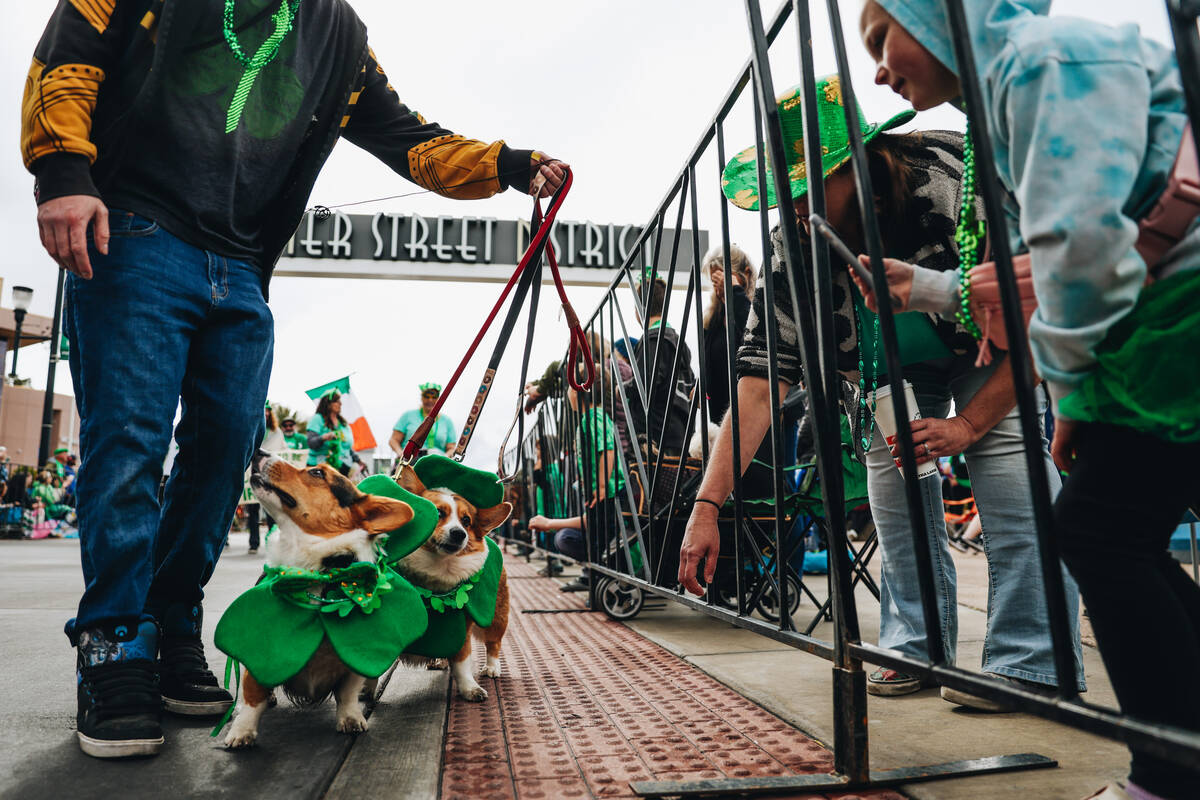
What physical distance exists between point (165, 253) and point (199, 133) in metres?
0.35

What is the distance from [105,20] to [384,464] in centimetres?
1526

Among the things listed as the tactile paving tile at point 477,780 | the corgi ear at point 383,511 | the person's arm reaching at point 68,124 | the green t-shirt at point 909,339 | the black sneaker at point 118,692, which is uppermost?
the person's arm reaching at point 68,124

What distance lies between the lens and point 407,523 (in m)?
1.94

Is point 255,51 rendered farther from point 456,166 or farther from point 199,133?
point 456,166

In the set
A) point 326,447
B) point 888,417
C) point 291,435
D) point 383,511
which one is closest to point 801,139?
point 888,417

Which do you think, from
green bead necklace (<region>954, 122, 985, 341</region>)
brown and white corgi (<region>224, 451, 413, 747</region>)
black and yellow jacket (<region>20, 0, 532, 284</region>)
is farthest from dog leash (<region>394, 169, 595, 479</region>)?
green bead necklace (<region>954, 122, 985, 341</region>)

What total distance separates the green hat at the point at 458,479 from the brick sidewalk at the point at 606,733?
0.56 metres

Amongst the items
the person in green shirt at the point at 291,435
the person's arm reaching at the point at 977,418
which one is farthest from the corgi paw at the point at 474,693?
the person in green shirt at the point at 291,435

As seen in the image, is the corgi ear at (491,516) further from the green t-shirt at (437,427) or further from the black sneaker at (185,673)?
the green t-shirt at (437,427)

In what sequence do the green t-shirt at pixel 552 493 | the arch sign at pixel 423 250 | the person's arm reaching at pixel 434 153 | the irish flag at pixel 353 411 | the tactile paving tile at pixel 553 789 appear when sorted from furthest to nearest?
the arch sign at pixel 423 250 → the green t-shirt at pixel 552 493 → the irish flag at pixel 353 411 → the person's arm reaching at pixel 434 153 → the tactile paving tile at pixel 553 789

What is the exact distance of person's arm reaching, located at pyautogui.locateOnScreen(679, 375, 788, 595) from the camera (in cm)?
192

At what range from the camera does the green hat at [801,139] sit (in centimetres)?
184

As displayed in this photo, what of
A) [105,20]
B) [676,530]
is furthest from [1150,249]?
[676,530]

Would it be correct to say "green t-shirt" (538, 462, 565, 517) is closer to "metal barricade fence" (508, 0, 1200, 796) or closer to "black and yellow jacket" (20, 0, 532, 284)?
"metal barricade fence" (508, 0, 1200, 796)
